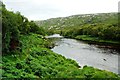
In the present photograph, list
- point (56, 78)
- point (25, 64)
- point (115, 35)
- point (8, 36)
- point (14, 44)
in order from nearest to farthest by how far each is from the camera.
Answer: point (56, 78), point (25, 64), point (8, 36), point (14, 44), point (115, 35)

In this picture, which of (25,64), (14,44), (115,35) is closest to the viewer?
(25,64)

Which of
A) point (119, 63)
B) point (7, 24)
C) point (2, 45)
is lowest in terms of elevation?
point (119, 63)

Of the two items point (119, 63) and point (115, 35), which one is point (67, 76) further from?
point (115, 35)

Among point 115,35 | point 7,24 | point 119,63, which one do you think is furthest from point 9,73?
point 115,35

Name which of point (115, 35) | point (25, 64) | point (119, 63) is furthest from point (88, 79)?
point (115, 35)

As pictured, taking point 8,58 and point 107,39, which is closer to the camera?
point 8,58

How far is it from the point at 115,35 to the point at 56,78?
9982 cm

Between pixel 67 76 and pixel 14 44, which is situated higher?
pixel 14 44

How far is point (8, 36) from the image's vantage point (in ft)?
126

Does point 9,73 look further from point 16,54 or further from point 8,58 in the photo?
point 16,54

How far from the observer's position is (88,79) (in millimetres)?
33656

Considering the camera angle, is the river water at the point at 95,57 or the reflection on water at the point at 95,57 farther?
the reflection on water at the point at 95,57

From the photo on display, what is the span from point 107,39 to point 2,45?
10038 cm

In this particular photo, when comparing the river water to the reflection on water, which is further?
the reflection on water
